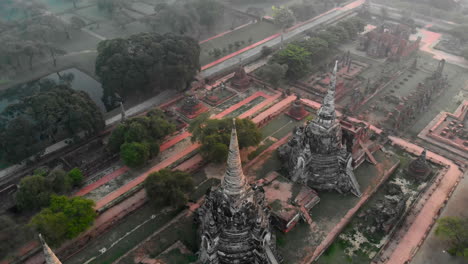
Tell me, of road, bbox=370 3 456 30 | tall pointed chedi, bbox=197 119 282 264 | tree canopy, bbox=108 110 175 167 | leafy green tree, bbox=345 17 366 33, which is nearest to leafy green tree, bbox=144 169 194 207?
tree canopy, bbox=108 110 175 167

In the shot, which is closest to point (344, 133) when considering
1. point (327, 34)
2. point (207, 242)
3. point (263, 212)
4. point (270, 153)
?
point (270, 153)

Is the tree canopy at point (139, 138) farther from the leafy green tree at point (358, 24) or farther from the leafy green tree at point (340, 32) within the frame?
the leafy green tree at point (358, 24)

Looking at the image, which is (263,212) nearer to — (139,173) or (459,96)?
(139,173)

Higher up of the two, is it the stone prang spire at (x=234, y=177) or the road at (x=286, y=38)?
the stone prang spire at (x=234, y=177)

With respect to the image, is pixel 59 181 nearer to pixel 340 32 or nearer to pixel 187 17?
pixel 187 17

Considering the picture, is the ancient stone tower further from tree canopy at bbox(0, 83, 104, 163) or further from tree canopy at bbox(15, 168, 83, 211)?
tree canopy at bbox(0, 83, 104, 163)

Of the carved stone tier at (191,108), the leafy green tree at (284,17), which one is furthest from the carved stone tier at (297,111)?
the leafy green tree at (284,17)
